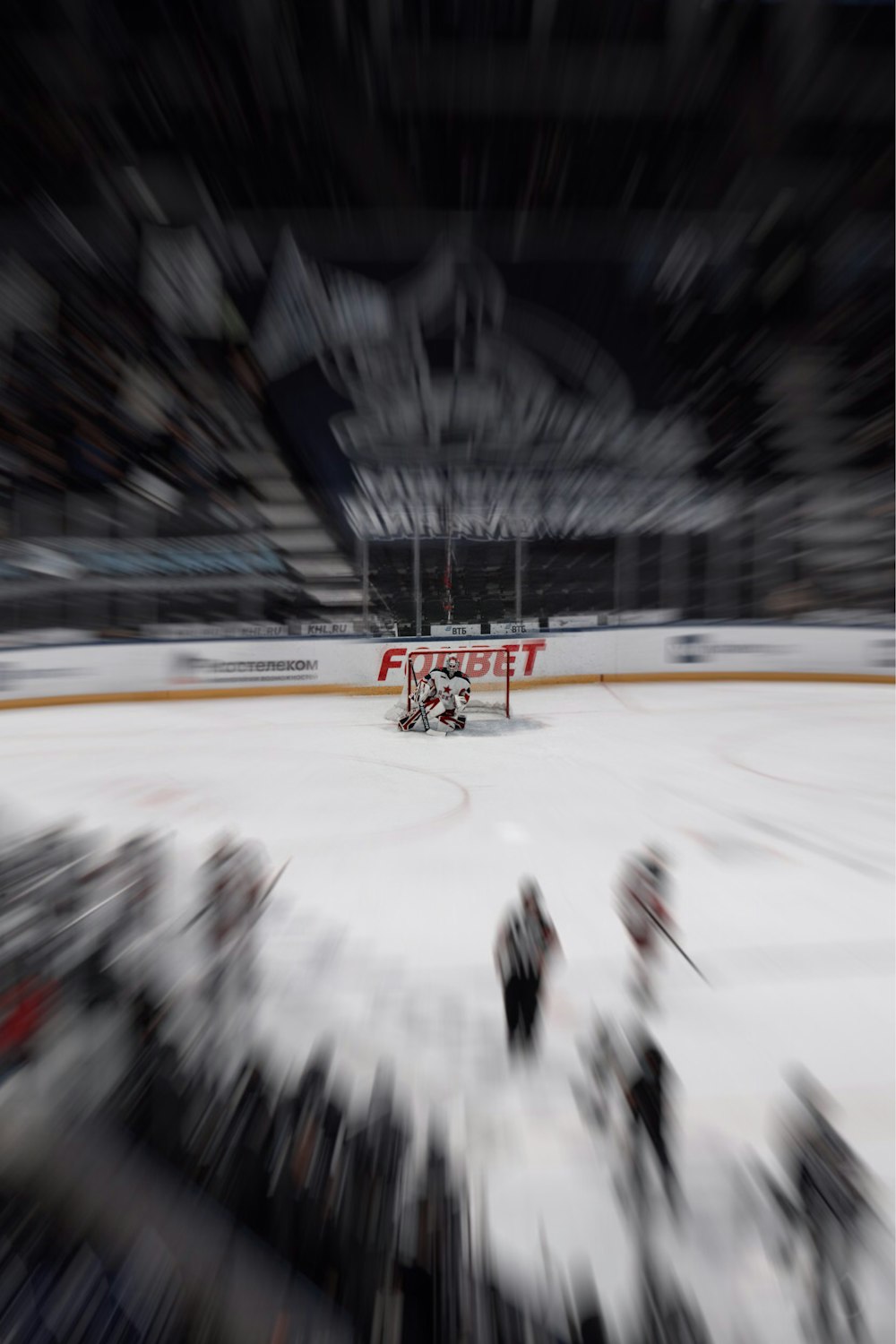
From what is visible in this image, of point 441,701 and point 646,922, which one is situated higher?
point 441,701

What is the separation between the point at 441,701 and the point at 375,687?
104 inches

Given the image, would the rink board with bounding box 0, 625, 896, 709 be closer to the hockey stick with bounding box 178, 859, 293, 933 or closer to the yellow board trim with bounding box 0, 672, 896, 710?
the yellow board trim with bounding box 0, 672, 896, 710

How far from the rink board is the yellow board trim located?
12mm

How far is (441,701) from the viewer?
4.76 metres

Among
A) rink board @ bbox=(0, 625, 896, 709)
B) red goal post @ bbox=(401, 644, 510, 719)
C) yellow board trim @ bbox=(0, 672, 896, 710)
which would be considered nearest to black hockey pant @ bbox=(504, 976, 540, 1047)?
rink board @ bbox=(0, 625, 896, 709)

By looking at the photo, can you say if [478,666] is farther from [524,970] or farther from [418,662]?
[524,970]

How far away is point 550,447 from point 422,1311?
1086 cm

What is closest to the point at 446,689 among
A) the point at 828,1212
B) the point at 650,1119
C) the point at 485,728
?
the point at 485,728

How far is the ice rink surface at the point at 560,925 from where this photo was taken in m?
0.82

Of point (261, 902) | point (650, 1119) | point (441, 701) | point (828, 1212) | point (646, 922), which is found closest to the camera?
point (828, 1212)

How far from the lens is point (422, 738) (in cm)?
450

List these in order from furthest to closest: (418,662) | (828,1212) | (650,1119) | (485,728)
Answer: (418,662)
(485,728)
(650,1119)
(828,1212)

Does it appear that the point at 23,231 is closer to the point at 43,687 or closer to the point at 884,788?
the point at 43,687

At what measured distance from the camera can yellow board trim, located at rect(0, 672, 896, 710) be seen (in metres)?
6.68
